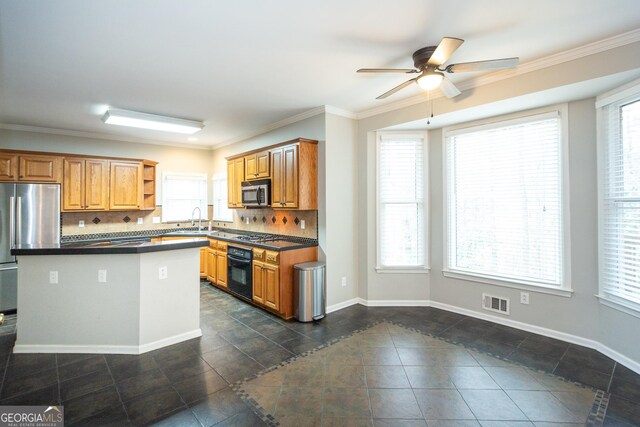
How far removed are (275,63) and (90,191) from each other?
4.23 meters

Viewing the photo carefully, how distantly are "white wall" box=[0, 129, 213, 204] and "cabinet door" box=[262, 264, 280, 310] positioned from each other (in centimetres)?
341

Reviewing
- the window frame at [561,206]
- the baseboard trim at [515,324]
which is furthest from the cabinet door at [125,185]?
the window frame at [561,206]

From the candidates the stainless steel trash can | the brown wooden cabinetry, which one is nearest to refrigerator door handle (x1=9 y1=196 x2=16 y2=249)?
the brown wooden cabinetry

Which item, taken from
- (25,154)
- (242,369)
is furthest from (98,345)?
(25,154)

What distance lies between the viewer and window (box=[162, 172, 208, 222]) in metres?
6.34

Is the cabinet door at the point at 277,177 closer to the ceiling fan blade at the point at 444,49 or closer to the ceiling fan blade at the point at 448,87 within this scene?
the ceiling fan blade at the point at 448,87

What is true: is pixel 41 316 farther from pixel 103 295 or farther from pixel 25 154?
pixel 25 154

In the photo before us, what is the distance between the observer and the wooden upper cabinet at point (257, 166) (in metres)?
4.77

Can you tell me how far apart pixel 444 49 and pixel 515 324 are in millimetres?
3178

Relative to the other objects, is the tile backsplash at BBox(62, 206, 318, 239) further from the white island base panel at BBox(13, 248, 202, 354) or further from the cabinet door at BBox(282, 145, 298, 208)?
the white island base panel at BBox(13, 248, 202, 354)

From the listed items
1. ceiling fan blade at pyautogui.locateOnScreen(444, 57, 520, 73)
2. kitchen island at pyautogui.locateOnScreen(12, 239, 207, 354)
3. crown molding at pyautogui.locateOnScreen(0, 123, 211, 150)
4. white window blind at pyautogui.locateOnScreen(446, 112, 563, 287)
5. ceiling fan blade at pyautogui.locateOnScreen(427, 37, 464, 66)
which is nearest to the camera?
ceiling fan blade at pyautogui.locateOnScreen(427, 37, 464, 66)

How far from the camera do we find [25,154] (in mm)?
4680

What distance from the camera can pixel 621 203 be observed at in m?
2.88

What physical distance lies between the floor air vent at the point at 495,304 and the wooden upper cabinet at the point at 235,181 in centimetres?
405
